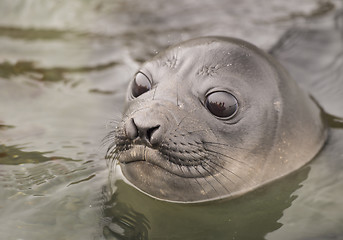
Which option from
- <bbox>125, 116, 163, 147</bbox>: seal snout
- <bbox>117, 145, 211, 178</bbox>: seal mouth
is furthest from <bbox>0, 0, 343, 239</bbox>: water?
<bbox>125, 116, 163, 147</bbox>: seal snout

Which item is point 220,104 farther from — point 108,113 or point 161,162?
point 108,113

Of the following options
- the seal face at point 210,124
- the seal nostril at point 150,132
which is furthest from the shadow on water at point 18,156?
the seal nostril at point 150,132

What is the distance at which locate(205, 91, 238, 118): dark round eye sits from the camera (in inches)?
151

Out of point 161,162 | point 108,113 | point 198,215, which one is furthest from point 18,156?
point 198,215

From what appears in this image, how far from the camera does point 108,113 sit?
5164 millimetres

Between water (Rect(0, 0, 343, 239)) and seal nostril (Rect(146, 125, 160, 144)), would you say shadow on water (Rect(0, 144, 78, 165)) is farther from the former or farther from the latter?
seal nostril (Rect(146, 125, 160, 144))

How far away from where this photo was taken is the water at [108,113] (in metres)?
3.64

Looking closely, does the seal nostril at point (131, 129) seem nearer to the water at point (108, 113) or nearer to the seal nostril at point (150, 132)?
the seal nostril at point (150, 132)

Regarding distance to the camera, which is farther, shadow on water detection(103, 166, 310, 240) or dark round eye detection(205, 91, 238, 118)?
dark round eye detection(205, 91, 238, 118)

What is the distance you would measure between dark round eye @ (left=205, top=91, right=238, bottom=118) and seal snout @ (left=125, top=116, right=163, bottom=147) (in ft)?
1.60

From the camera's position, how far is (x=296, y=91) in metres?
4.38

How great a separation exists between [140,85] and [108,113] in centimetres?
113

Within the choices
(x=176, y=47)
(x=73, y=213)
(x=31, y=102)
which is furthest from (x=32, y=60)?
(x=73, y=213)

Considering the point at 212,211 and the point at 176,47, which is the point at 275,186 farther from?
the point at 176,47
